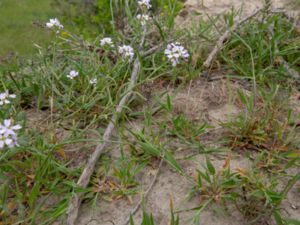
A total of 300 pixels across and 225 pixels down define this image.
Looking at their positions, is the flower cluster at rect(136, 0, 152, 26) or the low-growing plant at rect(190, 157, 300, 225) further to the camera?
the flower cluster at rect(136, 0, 152, 26)

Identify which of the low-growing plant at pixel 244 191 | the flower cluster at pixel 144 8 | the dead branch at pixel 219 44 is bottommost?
the low-growing plant at pixel 244 191

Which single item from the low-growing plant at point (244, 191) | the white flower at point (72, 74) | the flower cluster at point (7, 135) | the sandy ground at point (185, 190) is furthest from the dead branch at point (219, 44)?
the flower cluster at point (7, 135)

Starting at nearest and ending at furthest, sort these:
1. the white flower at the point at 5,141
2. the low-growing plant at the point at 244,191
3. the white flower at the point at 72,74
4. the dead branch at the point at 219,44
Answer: the white flower at the point at 5,141 < the low-growing plant at the point at 244,191 < the white flower at the point at 72,74 < the dead branch at the point at 219,44

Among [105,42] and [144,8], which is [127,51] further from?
[144,8]

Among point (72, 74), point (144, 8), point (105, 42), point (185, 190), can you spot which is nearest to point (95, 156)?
point (185, 190)

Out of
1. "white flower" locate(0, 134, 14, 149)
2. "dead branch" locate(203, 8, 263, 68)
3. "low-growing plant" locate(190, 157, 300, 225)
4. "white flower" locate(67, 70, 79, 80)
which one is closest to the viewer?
"white flower" locate(0, 134, 14, 149)

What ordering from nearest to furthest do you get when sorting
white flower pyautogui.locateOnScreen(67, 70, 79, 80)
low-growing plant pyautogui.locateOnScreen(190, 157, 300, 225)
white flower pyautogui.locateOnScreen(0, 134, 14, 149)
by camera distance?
white flower pyautogui.locateOnScreen(0, 134, 14, 149) < low-growing plant pyautogui.locateOnScreen(190, 157, 300, 225) < white flower pyautogui.locateOnScreen(67, 70, 79, 80)

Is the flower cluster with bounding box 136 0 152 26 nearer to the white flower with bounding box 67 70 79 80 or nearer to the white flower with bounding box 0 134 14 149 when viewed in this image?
the white flower with bounding box 67 70 79 80

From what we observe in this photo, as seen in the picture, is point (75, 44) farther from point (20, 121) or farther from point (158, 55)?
point (20, 121)

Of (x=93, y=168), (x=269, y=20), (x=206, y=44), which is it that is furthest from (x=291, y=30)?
(x=93, y=168)

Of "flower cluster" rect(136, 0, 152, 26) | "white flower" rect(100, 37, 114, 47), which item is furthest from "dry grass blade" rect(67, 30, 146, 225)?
"flower cluster" rect(136, 0, 152, 26)

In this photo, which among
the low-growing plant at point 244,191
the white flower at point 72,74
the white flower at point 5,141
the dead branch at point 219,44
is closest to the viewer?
the white flower at point 5,141

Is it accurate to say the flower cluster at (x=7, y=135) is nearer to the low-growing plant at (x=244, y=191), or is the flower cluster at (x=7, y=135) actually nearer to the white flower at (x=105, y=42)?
the low-growing plant at (x=244, y=191)
